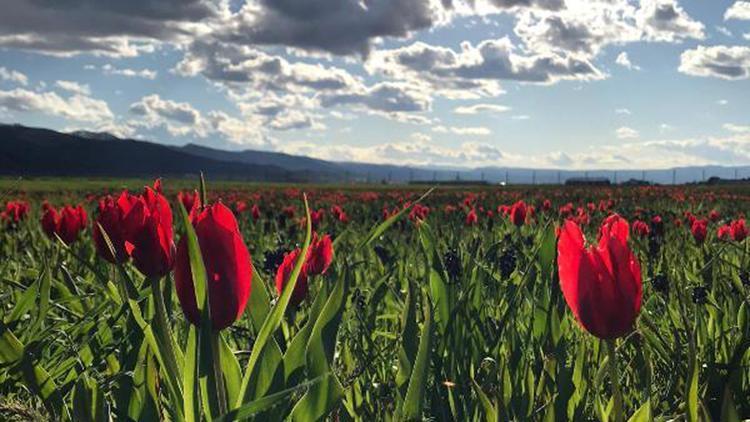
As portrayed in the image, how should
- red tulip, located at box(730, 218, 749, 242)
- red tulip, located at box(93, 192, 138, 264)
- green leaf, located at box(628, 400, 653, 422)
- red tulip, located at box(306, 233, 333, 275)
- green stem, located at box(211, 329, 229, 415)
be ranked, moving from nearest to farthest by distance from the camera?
green stem, located at box(211, 329, 229, 415) < green leaf, located at box(628, 400, 653, 422) < red tulip, located at box(93, 192, 138, 264) < red tulip, located at box(306, 233, 333, 275) < red tulip, located at box(730, 218, 749, 242)

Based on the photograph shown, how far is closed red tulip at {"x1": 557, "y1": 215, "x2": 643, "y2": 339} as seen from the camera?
1368mm

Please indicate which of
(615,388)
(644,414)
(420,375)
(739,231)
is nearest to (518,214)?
(739,231)

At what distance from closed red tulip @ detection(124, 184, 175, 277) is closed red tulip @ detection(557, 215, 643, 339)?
2.82 ft

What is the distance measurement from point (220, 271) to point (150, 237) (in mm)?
316

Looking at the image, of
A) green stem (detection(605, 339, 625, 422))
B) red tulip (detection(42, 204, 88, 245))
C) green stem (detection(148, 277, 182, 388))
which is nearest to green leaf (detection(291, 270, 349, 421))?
green stem (detection(148, 277, 182, 388))

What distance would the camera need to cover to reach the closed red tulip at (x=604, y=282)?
53.9 inches

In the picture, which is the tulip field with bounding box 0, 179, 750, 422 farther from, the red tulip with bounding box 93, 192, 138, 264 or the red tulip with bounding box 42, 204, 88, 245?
the red tulip with bounding box 42, 204, 88, 245

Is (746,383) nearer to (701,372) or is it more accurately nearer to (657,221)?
(701,372)

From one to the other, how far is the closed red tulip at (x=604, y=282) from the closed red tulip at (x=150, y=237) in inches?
33.8

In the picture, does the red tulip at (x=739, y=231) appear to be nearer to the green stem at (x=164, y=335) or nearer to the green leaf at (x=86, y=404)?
the green stem at (x=164, y=335)

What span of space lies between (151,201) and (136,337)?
2.34ft

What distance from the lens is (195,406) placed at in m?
1.38

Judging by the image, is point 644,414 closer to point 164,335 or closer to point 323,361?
point 323,361

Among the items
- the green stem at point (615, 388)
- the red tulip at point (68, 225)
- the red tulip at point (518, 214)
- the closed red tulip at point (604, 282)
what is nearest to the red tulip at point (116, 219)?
the closed red tulip at point (604, 282)
